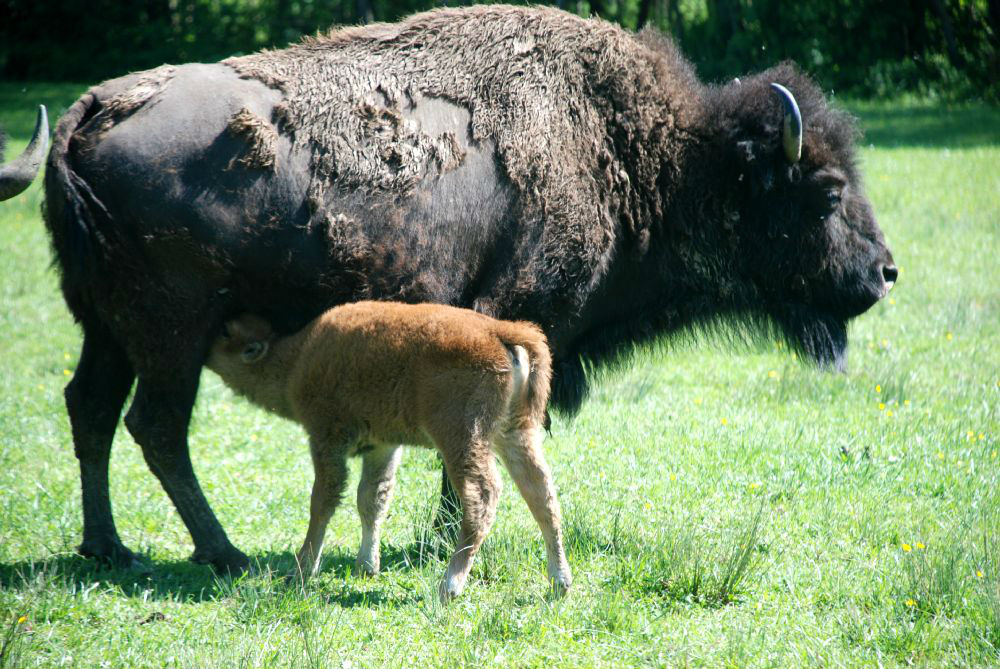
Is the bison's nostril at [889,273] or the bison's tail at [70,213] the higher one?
the bison's tail at [70,213]

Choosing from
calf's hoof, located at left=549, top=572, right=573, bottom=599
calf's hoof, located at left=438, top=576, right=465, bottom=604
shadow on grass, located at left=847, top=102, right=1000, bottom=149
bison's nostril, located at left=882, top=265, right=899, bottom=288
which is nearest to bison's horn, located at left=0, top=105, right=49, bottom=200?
calf's hoof, located at left=438, top=576, right=465, bottom=604

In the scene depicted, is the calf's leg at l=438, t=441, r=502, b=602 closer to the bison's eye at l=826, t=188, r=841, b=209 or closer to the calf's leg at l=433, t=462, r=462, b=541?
the calf's leg at l=433, t=462, r=462, b=541

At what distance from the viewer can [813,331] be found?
584 cm

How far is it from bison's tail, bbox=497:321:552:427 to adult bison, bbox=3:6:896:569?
22.9 inches

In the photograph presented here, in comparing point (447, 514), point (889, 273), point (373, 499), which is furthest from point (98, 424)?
point (889, 273)

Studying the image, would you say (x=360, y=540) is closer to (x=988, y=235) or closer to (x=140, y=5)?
(x=988, y=235)

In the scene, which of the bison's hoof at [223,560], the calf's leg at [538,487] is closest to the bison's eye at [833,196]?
the calf's leg at [538,487]

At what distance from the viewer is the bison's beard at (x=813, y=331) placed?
5.80 meters

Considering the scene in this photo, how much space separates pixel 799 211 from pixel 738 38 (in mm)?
15178

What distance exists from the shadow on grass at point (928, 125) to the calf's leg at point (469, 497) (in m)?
13.1

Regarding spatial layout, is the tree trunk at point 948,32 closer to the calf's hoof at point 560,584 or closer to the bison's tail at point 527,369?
the bison's tail at point 527,369

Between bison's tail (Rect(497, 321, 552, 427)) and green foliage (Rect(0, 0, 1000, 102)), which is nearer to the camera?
bison's tail (Rect(497, 321, 552, 427))

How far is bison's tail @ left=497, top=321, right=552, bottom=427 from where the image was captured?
4262 millimetres

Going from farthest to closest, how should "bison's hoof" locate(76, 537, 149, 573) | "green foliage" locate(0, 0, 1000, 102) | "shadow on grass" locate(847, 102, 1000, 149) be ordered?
"green foliage" locate(0, 0, 1000, 102)
"shadow on grass" locate(847, 102, 1000, 149)
"bison's hoof" locate(76, 537, 149, 573)
